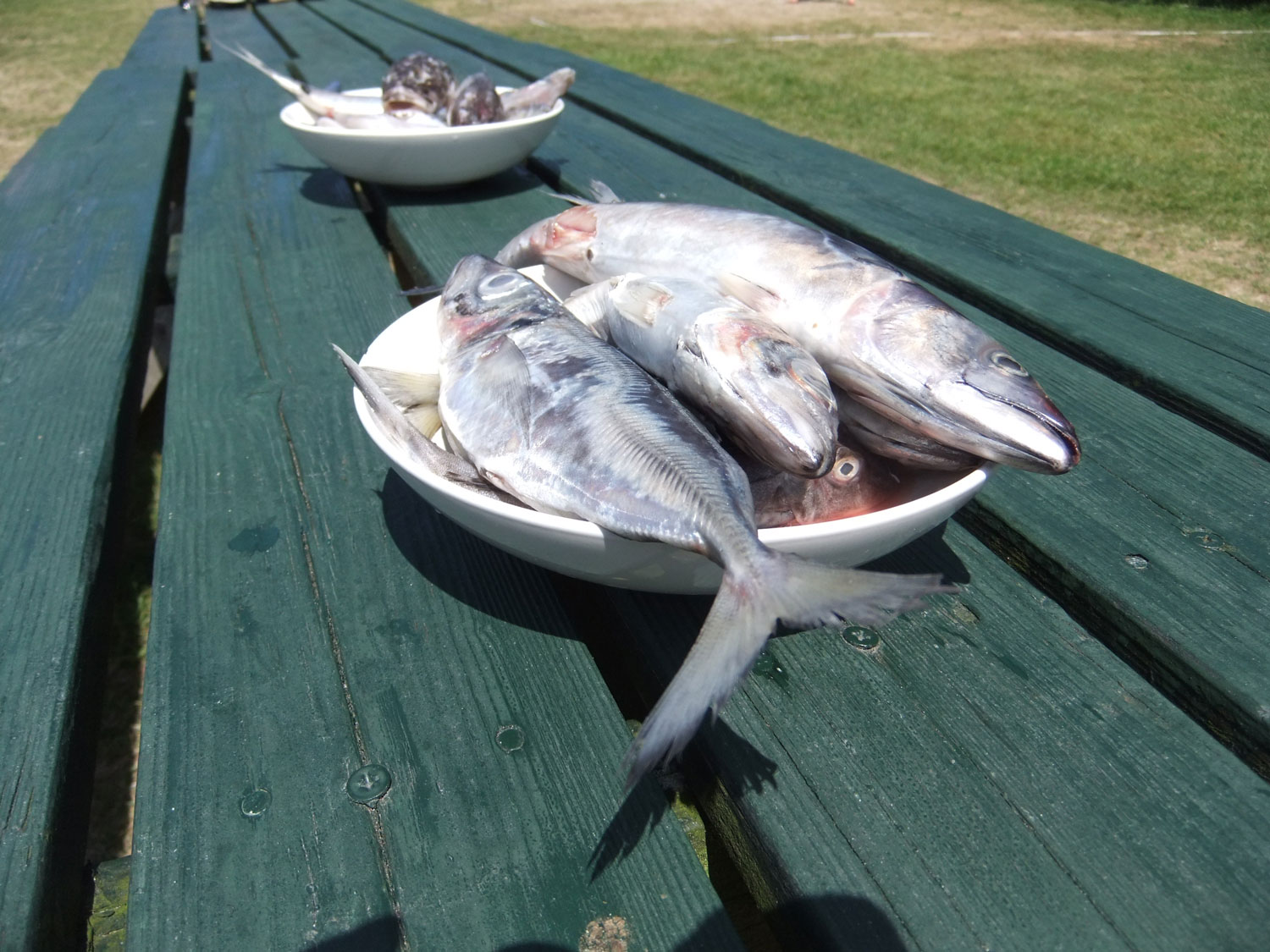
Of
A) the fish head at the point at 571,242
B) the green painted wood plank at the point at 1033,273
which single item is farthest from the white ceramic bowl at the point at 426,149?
the fish head at the point at 571,242

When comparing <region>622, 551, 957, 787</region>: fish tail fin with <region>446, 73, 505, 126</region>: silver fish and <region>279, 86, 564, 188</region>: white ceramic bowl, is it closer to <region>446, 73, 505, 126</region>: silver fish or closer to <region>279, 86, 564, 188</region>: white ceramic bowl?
<region>279, 86, 564, 188</region>: white ceramic bowl

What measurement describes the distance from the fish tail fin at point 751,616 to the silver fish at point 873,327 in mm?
304

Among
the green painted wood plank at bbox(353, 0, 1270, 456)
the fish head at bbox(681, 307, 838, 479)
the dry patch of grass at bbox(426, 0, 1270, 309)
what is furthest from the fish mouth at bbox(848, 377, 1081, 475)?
the dry patch of grass at bbox(426, 0, 1270, 309)

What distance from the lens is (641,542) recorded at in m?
0.84

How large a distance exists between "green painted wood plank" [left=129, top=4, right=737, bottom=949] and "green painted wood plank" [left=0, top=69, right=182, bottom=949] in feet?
0.31

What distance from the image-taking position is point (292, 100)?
3652 mm

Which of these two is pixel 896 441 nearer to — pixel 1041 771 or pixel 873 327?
pixel 873 327

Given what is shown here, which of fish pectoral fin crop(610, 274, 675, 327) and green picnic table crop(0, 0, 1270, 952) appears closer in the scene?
green picnic table crop(0, 0, 1270, 952)

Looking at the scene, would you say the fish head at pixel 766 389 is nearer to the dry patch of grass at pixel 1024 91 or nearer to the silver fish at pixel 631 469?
the silver fish at pixel 631 469

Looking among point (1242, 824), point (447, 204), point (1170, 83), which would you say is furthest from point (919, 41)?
point (1242, 824)

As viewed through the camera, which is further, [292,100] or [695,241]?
[292,100]

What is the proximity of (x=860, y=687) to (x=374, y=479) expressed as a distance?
78 cm

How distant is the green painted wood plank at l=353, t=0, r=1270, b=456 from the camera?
152 cm

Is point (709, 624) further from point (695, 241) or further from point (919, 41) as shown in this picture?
point (919, 41)
